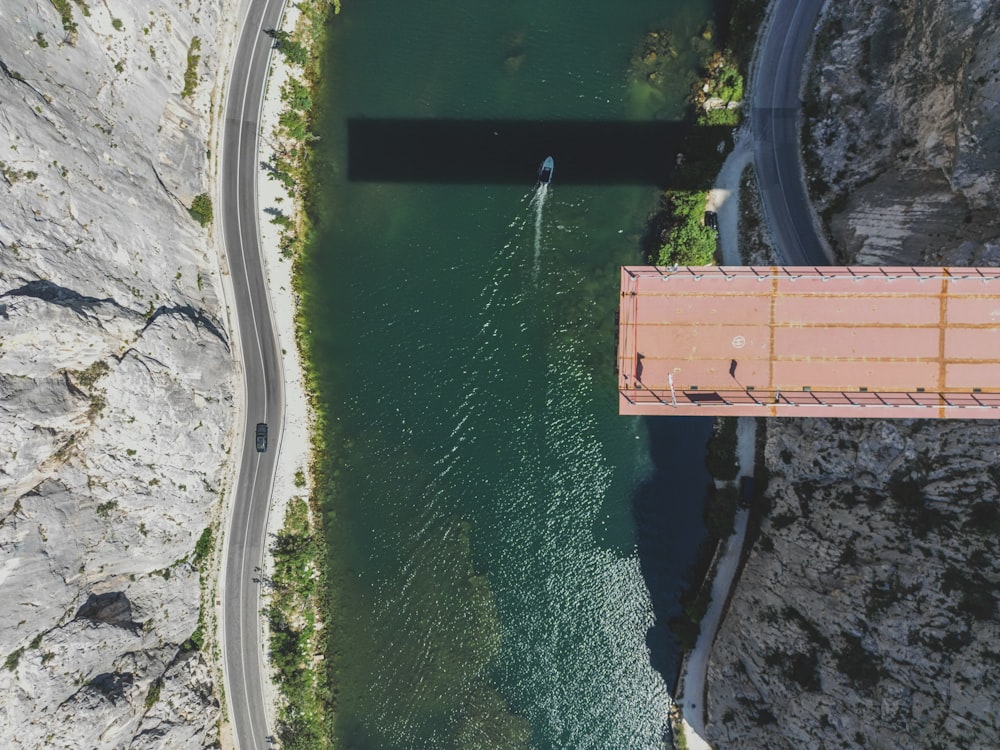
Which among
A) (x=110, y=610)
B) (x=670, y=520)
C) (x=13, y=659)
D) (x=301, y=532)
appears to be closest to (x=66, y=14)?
(x=301, y=532)

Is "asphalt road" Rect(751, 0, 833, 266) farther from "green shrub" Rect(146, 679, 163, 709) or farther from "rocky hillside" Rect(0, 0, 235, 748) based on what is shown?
"green shrub" Rect(146, 679, 163, 709)

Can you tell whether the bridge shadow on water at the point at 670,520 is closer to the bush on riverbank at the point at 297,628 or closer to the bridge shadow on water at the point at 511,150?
the bridge shadow on water at the point at 511,150

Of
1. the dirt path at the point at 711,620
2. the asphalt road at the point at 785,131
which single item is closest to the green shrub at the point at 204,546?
the dirt path at the point at 711,620

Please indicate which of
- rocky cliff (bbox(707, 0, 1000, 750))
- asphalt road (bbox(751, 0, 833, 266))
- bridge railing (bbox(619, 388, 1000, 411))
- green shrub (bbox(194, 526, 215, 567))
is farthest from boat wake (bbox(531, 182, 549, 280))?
green shrub (bbox(194, 526, 215, 567))

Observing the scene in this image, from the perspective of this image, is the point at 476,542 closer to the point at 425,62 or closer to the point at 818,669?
the point at 818,669

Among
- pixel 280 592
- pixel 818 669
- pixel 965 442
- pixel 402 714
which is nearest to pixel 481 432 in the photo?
pixel 280 592

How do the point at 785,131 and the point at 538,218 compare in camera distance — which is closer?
the point at 785,131

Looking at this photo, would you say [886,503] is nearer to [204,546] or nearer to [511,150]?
[511,150]
